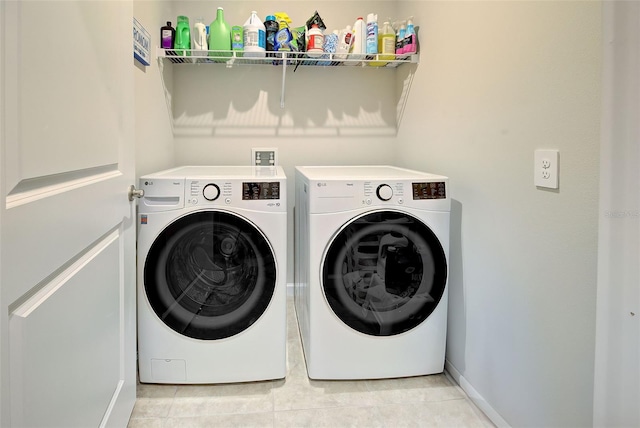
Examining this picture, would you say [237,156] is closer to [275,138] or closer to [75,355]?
[275,138]

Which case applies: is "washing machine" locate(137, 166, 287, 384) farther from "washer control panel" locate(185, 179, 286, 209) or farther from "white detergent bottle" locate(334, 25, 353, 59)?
"white detergent bottle" locate(334, 25, 353, 59)

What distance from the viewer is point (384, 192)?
166 cm

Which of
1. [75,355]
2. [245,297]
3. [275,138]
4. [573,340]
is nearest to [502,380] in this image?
[573,340]

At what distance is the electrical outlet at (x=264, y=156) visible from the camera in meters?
2.54

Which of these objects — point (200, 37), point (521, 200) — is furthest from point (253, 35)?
point (521, 200)

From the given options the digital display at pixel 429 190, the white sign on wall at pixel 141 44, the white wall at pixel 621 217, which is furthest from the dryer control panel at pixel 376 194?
the white sign on wall at pixel 141 44

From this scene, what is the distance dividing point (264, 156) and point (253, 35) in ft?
2.36

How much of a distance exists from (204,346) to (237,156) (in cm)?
124

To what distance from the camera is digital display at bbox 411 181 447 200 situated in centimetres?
169

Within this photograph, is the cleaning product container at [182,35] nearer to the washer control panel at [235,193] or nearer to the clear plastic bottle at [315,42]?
the clear plastic bottle at [315,42]

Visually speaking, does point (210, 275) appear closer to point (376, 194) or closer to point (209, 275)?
point (209, 275)

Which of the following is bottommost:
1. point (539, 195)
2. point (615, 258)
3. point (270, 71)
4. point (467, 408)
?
point (467, 408)

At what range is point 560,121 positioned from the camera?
1.16 metres

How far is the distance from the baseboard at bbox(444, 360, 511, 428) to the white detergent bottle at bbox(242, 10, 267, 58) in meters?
1.83
